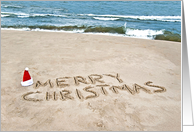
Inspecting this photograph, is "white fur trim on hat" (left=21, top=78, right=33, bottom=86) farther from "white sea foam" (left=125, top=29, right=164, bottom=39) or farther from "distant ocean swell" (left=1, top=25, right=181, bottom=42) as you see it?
"white sea foam" (left=125, top=29, right=164, bottom=39)

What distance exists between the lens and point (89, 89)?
3.32 metres

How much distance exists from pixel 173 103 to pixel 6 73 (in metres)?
3.31

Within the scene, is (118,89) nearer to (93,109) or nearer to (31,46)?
(93,109)

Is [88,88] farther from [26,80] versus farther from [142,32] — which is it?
[142,32]

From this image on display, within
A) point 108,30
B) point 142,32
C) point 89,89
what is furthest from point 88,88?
point 142,32

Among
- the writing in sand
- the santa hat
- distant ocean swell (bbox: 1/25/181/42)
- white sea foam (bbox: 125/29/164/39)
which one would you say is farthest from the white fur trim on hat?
white sea foam (bbox: 125/29/164/39)

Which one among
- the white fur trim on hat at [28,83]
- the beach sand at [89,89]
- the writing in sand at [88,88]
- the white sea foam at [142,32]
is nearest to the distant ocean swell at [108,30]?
the white sea foam at [142,32]

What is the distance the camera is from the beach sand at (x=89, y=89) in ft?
8.11

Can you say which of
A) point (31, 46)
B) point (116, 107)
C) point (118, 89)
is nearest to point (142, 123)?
point (116, 107)

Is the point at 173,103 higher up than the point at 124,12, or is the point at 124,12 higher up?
the point at 124,12

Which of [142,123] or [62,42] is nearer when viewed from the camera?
A: [142,123]

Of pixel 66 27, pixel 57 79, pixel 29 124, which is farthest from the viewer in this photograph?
pixel 66 27

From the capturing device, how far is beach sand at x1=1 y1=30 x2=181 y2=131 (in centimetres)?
247

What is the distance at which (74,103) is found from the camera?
2.87m
